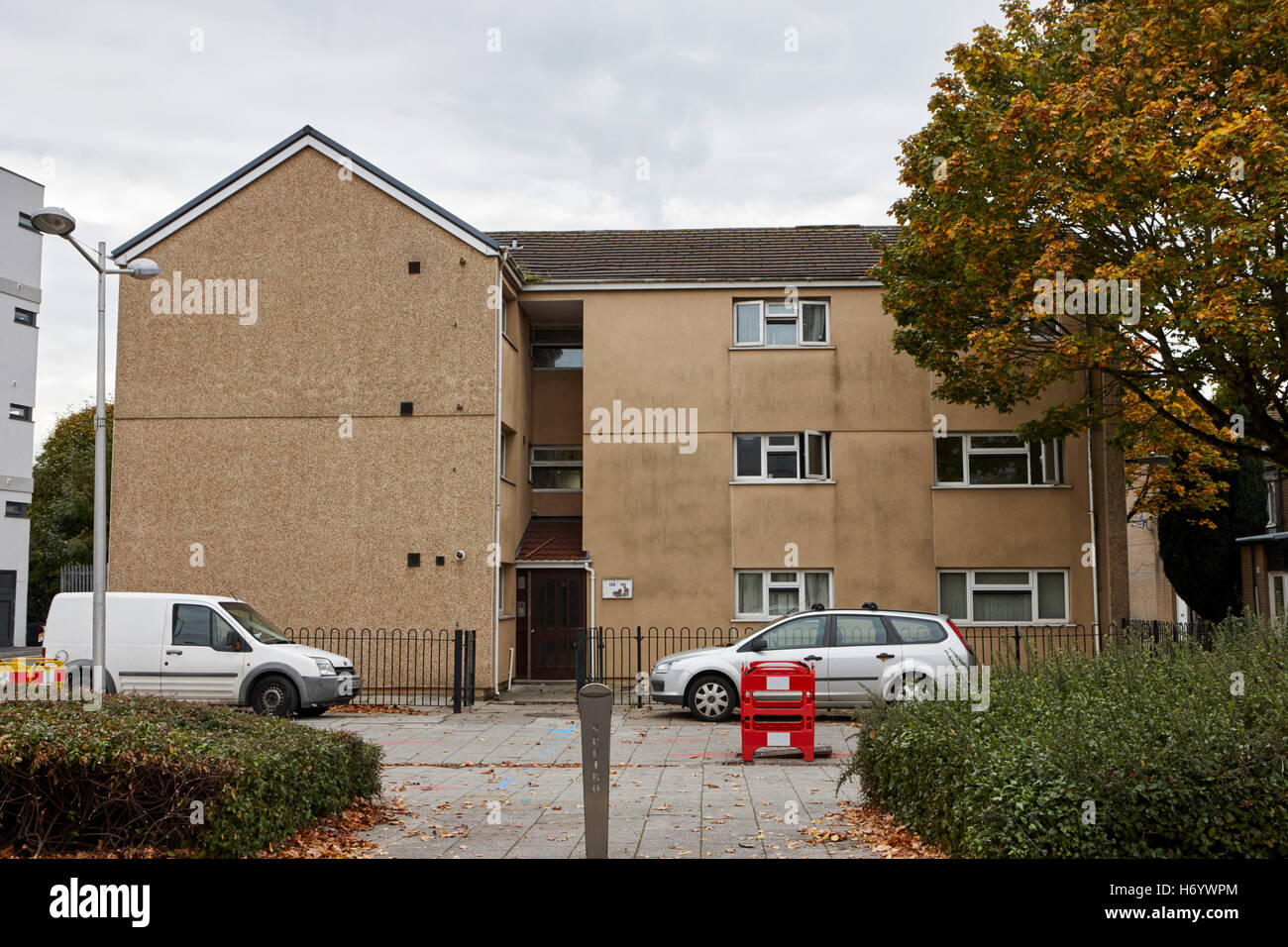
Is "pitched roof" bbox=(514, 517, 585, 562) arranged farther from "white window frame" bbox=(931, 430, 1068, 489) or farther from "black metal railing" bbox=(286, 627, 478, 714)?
"white window frame" bbox=(931, 430, 1068, 489)

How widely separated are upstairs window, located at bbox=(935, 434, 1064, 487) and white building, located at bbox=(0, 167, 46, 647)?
35.7 metres

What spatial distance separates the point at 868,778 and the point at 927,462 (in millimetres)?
13503

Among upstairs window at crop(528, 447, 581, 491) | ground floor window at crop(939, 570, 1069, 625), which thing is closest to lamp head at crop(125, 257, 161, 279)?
upstairs window at crop(528, 447, 581, 491)

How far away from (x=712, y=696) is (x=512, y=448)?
830 centimetres

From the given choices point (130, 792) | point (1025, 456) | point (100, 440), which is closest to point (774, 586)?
point (1025, 456)

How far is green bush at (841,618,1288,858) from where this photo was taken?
6.07 meters

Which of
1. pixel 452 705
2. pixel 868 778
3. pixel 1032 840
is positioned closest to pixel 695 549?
pixel 452 705

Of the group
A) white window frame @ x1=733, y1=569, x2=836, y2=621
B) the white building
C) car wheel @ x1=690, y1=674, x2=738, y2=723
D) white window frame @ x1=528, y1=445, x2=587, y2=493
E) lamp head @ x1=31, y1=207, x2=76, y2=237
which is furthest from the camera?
the white building

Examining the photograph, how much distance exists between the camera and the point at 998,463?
2205 centimetres

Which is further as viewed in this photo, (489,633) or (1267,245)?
(489,633)

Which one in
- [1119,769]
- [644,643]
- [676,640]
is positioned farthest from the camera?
[644,643]

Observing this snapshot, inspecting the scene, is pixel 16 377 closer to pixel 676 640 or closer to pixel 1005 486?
pixel 676 640

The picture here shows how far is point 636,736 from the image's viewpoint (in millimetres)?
14750

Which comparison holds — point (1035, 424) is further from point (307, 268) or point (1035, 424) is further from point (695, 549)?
point (307, 268)
